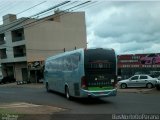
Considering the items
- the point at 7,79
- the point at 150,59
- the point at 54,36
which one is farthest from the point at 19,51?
the point at 150,59

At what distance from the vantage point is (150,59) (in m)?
45.9

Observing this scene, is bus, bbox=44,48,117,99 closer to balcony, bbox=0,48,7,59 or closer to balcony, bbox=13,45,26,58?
balcony, bbox=13,45,26,58

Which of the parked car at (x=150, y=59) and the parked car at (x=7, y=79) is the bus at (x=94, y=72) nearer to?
the parked car at (x=150, y=59)

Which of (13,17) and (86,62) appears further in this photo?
(13,17)

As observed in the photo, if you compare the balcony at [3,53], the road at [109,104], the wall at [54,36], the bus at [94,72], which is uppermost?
the wall at [54,36]

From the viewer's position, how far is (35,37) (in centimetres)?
6144

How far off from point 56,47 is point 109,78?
4726cm

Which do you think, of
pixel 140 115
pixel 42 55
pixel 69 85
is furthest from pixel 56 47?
pixel 140 115

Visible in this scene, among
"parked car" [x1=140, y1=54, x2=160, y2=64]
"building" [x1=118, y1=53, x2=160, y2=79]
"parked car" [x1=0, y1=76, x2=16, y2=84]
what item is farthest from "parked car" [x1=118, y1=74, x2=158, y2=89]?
"parked car" [x1=0, y1=76, x2=16, y2=84]

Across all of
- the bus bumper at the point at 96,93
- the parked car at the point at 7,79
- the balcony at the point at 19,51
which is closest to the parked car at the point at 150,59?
the balcony at the point at 19,51

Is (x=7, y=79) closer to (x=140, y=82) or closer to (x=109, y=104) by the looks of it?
(x=140, y=82)

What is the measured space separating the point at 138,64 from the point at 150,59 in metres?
1.84

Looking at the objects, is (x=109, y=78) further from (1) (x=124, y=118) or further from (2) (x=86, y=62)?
(1) (x=124, y=118)

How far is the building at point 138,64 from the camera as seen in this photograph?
45562mm
